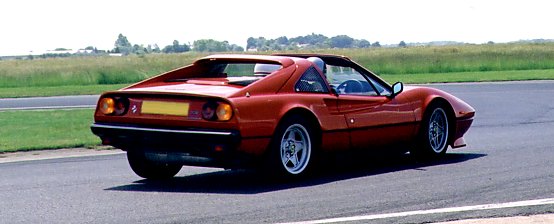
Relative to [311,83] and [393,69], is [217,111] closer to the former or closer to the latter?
[311,83]

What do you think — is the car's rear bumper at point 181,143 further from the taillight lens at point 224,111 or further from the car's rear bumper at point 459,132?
the car's rear bumper at point 459,132

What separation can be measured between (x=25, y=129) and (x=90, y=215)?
9.91m

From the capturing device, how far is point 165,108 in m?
9.15

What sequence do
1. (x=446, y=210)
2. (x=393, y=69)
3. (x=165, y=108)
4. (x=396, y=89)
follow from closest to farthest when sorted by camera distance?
(x=446, y=210)
(x=165, y=108)
(x=396, y=89)
(x=393, y=69)

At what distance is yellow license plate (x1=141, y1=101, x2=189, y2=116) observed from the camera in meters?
9.05

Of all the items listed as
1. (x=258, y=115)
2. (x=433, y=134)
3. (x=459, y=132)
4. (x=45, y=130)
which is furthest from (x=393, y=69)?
(x=258, y=115)

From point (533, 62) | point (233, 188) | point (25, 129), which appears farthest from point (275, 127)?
point (533, 62)

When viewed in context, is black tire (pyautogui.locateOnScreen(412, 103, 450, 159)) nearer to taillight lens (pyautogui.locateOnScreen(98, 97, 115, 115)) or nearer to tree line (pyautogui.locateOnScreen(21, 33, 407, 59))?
taillight lens (pyautogui.locateOnScreen(98, 97, 115, 115))

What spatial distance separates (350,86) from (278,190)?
183 centimetres

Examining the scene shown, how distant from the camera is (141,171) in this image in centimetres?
994

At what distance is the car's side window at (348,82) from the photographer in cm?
1030

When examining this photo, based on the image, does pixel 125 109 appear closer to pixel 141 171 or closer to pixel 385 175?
pixel 141 171

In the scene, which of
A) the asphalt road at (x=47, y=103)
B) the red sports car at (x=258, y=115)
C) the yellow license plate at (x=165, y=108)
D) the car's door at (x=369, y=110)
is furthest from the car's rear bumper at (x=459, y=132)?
the asphalt road at (x=47, y=103)

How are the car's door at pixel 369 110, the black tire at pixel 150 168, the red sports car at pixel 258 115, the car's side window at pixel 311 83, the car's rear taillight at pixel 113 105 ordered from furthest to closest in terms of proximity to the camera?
the car's door at pixel 369 110
the black tire at pixel 150 168
the car's side window at pixel 311 83
the car's rear taillight at pixel 113 105
the red sports car at pixel 258 115
